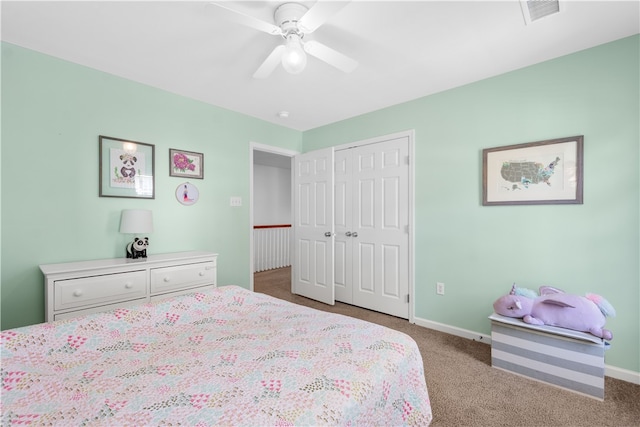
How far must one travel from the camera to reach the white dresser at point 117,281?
1.87m

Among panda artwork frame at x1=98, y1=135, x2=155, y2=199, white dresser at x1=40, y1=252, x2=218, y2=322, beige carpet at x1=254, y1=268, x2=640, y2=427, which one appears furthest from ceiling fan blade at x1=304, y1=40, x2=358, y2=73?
beige carpet at x1=254, y1=268, x2=640, y2=427

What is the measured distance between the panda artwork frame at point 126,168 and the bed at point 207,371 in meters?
1.47

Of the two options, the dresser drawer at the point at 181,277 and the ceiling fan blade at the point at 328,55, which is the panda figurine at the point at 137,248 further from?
the ceiling fan blade at the point at 328,55

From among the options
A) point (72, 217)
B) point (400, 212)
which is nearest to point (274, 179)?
point (400, 212)

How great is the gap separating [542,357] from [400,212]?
1.62 metres

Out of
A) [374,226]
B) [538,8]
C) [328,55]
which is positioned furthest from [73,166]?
[538,8]

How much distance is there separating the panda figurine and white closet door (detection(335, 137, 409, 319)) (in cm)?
206

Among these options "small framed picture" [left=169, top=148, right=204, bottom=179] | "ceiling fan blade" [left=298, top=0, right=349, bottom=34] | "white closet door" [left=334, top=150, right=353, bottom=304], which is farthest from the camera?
"white closet door" [left=334, top=150, right=353, bottom=304]

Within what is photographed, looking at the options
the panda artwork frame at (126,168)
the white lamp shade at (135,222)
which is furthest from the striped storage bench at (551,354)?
the panda artwork frame at (126,168)

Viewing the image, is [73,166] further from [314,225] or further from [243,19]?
[314,225]

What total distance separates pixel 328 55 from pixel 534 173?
1.84 m

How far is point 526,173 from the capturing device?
7.45 ft

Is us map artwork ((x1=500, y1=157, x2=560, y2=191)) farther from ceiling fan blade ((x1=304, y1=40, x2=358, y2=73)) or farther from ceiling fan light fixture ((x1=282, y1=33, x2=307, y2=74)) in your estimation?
ceiling fan light fixture ((x1=282, y1=33, x2=307, y2=74))

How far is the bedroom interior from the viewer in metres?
1.77
